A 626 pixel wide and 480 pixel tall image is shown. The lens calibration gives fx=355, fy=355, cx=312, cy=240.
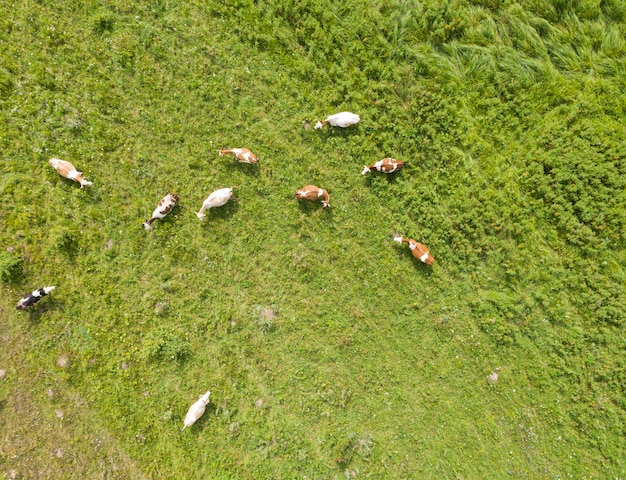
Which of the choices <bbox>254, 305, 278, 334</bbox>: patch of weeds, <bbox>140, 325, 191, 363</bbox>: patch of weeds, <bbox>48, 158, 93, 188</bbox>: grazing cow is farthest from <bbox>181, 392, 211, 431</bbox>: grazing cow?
<bbox>48, 158, 93, 188</bbox>: grazing cow

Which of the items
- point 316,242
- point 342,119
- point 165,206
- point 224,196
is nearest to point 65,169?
point 165,206

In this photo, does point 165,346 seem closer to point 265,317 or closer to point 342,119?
point 265,317

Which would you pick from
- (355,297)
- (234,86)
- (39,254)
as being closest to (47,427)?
(39,254)

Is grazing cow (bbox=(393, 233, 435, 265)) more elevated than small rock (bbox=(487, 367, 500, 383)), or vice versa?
grazing cow (bbox=(393, 233, 435, 265))

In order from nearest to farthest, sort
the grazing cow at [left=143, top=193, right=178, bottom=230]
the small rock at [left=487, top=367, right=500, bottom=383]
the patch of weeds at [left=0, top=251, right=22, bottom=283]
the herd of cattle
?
the patch of weeds at [left=0, top=251, right=22, bottom=283]
the herd of cattle
the grazing cow at [left=143, top=193, right=178, bottom=230]
the small rock at [left=487, top=367, right=500, bottom=383]

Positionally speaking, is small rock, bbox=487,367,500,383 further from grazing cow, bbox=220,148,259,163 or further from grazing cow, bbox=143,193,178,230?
grazing cow, bbox=143,193,178,230

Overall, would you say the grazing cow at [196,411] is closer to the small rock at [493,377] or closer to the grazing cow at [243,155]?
the grazing cow at [243,155]

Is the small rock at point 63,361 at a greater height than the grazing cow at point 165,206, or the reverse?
Result: the grazing cow at point 165,206

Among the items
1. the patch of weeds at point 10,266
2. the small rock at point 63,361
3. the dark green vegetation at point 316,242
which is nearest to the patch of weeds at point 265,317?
the dark green vegetation at point 316,242
